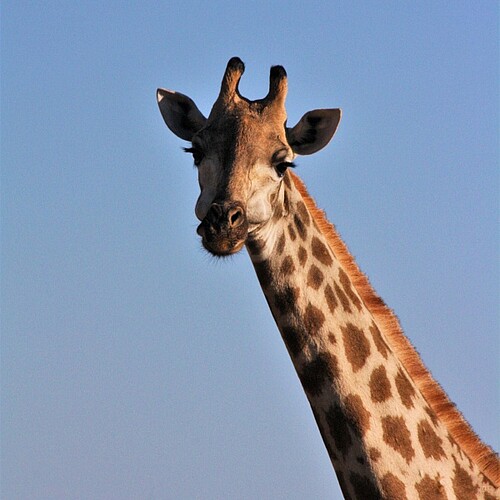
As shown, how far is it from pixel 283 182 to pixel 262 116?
0.76 metres

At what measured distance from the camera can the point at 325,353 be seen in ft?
32.4

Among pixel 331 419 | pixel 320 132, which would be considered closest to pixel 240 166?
pixel 320 132

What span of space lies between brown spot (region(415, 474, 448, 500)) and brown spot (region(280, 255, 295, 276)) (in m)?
2.22

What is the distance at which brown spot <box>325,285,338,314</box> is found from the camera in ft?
33.4

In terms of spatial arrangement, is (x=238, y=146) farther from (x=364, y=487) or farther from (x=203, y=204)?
(x=364, y=487)

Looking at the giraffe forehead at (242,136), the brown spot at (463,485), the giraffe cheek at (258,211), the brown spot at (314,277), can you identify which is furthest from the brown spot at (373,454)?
the giraffe forehead at (242,136)

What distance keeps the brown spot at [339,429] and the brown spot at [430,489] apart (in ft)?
2.31

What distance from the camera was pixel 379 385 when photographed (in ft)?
32.6

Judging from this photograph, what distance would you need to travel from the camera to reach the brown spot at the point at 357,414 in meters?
9.59

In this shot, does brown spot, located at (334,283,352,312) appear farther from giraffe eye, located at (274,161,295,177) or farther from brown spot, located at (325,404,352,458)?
giraffe eye, located at (274,161,295,177)

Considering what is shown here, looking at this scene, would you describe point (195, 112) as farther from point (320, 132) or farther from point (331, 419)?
point (331, 419)

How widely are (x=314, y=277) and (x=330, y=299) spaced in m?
0.27

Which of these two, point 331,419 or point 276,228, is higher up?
point 276,228

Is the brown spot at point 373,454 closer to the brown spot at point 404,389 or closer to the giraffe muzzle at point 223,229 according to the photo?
the brown spot at point 404,389
